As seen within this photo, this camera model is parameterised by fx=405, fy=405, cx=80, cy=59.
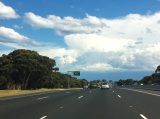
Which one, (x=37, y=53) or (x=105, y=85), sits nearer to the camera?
(x=105, y=85)

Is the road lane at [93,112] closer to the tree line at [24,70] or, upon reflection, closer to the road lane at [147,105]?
the road lane at [147,105]

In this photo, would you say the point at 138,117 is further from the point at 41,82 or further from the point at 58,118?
the point at 41,82

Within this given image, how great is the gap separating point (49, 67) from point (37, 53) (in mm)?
5366

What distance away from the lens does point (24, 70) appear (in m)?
97.4

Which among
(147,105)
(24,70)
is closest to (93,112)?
(147,105)

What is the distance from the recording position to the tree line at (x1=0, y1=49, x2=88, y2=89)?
9688cm

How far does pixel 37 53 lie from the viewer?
356ft

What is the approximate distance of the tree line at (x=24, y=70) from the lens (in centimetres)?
9688

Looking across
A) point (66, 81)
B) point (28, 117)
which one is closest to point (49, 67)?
point (66, 81)

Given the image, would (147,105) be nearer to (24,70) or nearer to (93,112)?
(93,112)

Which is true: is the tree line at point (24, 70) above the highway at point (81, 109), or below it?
above

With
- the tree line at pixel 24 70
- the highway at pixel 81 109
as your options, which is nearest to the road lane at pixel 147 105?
the highway at pixel 81 109

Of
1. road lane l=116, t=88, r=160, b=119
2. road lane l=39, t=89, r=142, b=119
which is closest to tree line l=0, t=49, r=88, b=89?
road lane l=116, t=88, r=160, b=119

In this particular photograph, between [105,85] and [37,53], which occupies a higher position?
[37,53]
